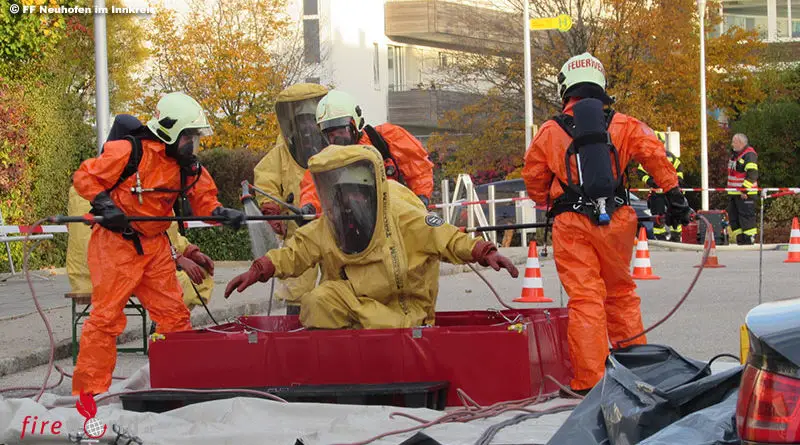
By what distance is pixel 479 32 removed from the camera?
122 ft

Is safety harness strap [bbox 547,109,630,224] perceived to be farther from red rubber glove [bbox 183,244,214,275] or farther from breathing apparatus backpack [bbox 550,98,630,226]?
red rubber glove [bbox 183,244,214,275]

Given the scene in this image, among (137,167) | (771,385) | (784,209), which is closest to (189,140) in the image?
(137,167)

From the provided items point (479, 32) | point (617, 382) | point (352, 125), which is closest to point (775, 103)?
point (479, 32)

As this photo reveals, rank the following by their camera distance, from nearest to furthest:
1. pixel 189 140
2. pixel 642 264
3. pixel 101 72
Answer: pixel 189 140
pixel 101 72
pixel 642 264

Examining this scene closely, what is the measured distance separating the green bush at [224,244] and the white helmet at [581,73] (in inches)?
506

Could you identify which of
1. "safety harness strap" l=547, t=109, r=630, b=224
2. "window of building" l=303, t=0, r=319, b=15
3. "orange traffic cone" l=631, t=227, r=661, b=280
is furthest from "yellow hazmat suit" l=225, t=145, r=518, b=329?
"window of building" l=303, t=0, r=319, b=15

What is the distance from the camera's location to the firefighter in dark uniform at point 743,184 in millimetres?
21828

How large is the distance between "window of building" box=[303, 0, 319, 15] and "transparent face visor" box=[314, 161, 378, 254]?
33982 mm

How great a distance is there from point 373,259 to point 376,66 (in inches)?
1476

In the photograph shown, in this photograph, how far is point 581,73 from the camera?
7520 mm

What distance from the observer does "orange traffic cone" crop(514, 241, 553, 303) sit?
12938mm

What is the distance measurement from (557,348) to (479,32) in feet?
99.7

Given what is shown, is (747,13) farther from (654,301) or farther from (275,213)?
(275,213)

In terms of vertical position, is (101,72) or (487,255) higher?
(101,72)
